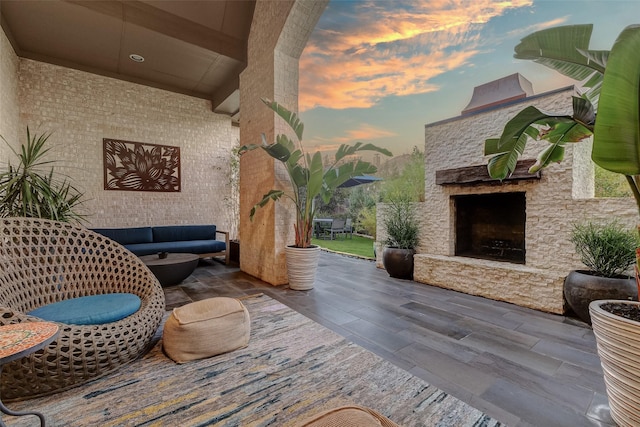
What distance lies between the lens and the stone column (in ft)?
12.6

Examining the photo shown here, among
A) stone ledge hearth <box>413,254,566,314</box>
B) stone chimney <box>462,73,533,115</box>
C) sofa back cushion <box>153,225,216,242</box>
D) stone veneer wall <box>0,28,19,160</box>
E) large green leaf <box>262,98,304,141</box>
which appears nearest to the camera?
stone ledge hearth <box>413,254,566,314</box>

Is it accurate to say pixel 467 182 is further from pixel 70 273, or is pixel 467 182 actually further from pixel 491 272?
pixel 70 273

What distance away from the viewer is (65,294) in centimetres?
214

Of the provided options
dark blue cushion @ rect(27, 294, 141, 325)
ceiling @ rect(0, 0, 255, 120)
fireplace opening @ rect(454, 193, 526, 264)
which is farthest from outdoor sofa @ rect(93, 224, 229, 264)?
fireplace opening @ rect(454, 193, 526, 264)

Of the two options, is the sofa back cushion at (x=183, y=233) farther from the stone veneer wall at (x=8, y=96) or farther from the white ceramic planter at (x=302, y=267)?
the white ceramic planter at (x=302, y=267)

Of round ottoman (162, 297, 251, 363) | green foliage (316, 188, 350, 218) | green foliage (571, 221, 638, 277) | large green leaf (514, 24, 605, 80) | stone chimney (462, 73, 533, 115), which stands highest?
stone chimney (462, 73, 533, 115)

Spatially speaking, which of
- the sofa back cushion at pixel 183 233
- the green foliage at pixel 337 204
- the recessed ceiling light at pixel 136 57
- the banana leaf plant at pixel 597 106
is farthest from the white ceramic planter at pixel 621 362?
the green foliage at pixel 337 204

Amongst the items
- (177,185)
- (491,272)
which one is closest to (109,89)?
(177,185)

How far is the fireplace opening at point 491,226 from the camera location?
3955mm

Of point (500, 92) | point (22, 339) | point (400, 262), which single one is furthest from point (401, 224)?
point (22, 339)

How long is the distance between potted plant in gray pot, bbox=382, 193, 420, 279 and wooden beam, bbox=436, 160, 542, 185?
0.71 meters

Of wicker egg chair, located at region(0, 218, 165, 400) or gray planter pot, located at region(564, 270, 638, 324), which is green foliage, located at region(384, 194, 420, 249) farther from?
wicker egg chair, located at region(0, 218, 165, 400)

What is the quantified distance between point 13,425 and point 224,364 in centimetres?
102

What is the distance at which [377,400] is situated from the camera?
59.9 inches
